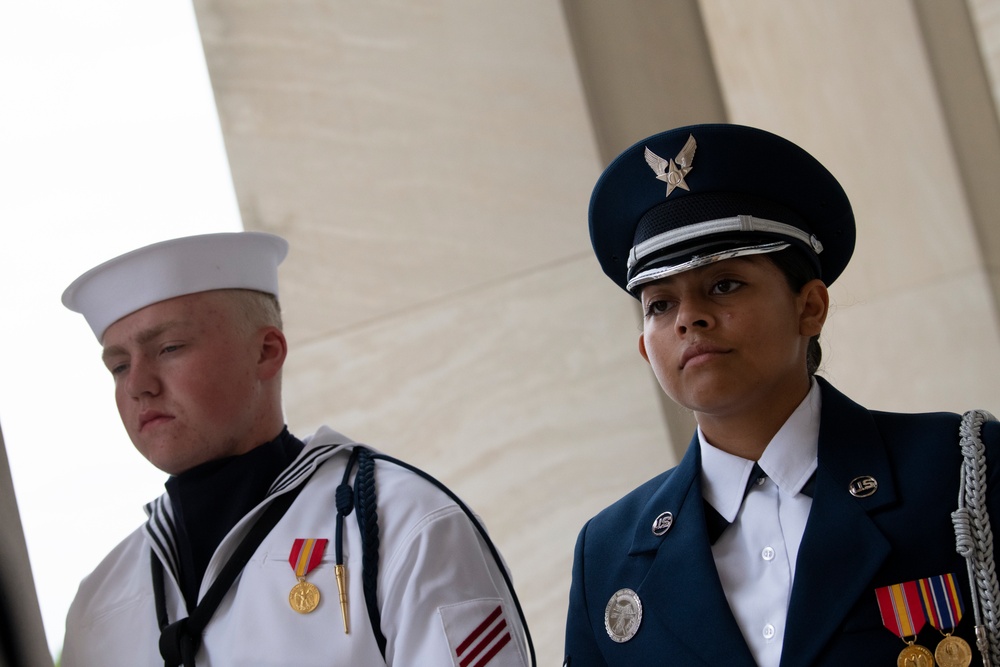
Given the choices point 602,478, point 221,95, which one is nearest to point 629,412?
point 602,478

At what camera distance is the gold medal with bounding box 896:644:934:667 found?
6.30 feet

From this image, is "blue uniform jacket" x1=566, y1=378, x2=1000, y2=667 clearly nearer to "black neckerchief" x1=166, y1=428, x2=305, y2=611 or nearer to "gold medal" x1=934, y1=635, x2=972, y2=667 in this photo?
"gold medal" x1=934, y1=635, x2=972, y2=667

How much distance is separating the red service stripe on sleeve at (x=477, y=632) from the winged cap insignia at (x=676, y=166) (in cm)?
104

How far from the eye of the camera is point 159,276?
3008 millimetres

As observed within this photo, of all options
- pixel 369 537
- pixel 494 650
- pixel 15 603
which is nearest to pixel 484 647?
pixel 494 650

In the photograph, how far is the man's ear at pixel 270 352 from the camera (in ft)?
10.1

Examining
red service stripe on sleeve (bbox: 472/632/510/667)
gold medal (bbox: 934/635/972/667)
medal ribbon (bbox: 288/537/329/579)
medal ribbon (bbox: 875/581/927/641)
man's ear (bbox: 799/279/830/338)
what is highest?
man's ear (bbox: 799/279/830/338)

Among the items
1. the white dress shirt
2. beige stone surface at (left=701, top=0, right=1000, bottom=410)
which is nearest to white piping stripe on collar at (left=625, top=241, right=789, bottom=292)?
the white dress shirt

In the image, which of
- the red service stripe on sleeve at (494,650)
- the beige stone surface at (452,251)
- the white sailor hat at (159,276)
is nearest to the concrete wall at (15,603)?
the red service stripe on sleeve at (494,650)

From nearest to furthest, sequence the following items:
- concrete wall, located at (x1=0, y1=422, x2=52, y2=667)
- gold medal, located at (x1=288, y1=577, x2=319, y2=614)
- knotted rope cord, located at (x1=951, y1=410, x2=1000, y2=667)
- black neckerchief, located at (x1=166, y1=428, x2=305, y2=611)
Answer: concrete wall, located at (x1=0, y1=422, x2=52, y2=667), knotted rope cord, located at (x1=951, y1=410, x2=1000, y2=667), gold medal, located at (x1=288, y1=577, x2=319, y2=614), black neckerchief, located at (x1=166, y1=428, x2=305, y2=611)

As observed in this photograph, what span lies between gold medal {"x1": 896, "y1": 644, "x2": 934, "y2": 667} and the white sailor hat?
1965mm

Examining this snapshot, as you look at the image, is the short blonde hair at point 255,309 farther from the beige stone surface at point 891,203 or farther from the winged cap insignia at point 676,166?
the beige stone surface at point 891,203

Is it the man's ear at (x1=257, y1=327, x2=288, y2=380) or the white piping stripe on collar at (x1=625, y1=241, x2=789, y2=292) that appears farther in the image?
the man's ear at (x1=257, y1=327, x2=288, y2=380)

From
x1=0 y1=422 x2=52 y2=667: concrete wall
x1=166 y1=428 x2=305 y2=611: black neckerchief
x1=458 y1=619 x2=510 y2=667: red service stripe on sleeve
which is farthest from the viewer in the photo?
x1=166 y1=428 x2=305 y2=611: black neckerchief
